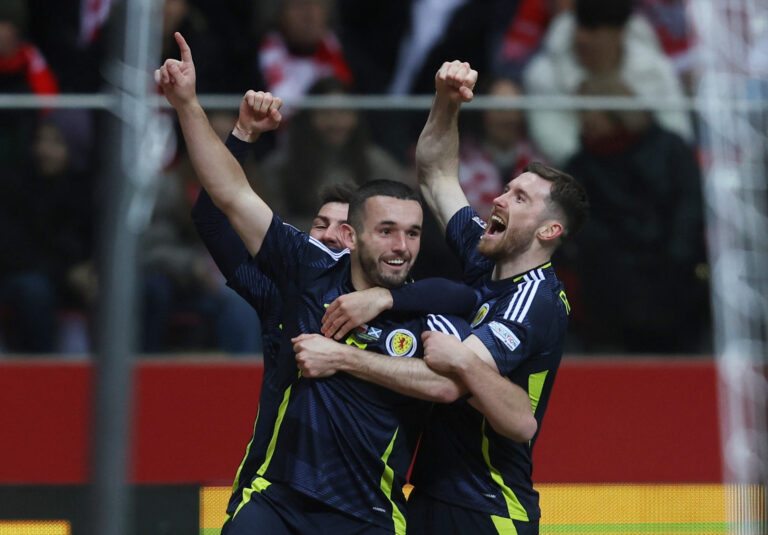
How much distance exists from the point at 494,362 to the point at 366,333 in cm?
48

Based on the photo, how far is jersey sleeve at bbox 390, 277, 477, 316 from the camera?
4.03m

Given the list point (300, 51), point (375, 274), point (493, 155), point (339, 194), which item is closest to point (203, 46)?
A: point (300, 51)

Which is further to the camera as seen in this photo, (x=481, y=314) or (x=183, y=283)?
(x=183, y=283)

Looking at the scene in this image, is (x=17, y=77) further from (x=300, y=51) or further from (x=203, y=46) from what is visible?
(x=300, y=51)

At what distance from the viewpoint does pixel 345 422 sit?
3.94m

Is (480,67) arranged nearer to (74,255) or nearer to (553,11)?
(553,11)

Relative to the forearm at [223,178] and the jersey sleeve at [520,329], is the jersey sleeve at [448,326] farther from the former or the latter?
the forearm at [223,178]

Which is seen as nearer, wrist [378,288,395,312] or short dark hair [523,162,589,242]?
wrist [378,288,395,312]

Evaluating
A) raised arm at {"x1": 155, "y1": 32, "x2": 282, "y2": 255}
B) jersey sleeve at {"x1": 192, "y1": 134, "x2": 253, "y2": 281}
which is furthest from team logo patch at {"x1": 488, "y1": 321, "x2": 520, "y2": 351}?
jersey sleeve at {"x1": 192, "y1": 134, "x2": 253, "y2": 281}

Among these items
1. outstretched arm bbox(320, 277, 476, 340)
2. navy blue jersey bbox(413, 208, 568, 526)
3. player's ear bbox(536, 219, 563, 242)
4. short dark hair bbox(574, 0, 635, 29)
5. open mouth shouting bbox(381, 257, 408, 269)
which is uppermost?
short dark hair bbox(574, 0, 635, 29)

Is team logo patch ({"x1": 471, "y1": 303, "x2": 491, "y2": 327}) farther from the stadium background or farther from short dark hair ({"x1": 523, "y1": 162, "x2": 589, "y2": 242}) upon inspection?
the stadium background

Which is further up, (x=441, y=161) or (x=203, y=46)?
(x=203, y=46)

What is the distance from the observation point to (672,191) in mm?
7086

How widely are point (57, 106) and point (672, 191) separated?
3.87m
